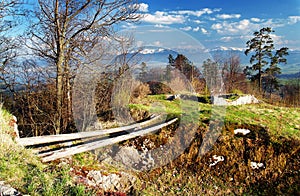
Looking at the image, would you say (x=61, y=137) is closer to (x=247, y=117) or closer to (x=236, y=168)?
(x=236, y=168)

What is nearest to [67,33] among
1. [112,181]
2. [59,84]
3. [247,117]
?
[59,84]

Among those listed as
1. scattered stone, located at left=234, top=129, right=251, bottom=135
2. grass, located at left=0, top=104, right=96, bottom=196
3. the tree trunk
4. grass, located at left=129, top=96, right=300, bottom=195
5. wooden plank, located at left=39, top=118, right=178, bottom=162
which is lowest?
grass, located at left=129, top=96, right=300, bottom=195

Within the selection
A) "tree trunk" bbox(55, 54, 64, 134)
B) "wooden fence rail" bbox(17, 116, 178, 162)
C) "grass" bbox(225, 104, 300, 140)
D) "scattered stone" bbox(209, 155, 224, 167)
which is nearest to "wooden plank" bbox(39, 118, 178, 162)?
"wooden fence rail" bbox(17, 116, 178, 162)

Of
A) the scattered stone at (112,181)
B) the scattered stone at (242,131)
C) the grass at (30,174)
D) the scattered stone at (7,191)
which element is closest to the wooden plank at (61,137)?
the grass at (30,174)

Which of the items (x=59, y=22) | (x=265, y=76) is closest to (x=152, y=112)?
(x=59, y=22)

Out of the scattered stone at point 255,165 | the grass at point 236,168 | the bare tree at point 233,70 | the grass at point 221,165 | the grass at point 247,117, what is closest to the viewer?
the grass at point 221,165

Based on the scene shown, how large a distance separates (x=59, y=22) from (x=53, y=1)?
54cm

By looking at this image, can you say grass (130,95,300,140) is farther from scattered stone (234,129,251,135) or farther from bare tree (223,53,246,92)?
bare tree (223,53,246,92)

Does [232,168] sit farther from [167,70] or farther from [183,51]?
[167,70]

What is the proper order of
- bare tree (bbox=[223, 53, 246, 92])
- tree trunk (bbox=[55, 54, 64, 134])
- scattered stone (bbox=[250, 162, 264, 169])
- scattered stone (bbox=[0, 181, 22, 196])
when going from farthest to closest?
bare tree (bbox=[223, 53, 246, 92])
tree trunk (bbox=[55, 54, 64, 134])
scattered stone (bbox=[250, 162, 264, 169])
scattered stone (bbox=[0, 181, 22, 196])

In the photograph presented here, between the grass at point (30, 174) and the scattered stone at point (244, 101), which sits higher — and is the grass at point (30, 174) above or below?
above

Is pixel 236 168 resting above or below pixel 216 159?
below

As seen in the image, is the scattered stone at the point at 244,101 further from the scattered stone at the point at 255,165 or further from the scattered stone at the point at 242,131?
the scattered stone at the point at 255,165

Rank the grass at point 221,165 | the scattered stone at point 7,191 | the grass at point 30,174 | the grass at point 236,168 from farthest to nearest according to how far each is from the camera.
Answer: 1. the grass at point 236,168
2. the grass at point 221,165
3. the grass at point 30,174
4. the scattered stone at point 7,191
